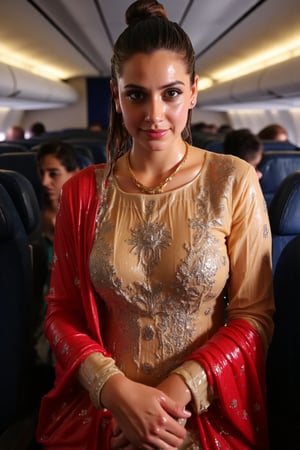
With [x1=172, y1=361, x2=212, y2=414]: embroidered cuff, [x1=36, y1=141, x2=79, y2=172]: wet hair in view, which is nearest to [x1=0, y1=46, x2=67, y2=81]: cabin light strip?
[x1=36, y1=141, x2=79, y2=172]: wet hair

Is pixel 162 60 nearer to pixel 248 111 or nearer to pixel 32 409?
pixel 32 409

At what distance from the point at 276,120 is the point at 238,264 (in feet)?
33.6

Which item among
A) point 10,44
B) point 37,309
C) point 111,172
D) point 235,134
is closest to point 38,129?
point 10,44

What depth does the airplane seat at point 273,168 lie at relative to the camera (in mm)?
3010

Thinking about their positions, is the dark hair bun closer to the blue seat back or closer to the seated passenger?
the blue seat back

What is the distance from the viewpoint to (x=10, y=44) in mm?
6625

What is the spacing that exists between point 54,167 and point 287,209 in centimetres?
155

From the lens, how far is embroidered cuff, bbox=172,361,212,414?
116 cm

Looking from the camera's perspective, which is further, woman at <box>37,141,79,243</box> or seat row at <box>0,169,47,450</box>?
woman at <box>37,141,79,243</box>

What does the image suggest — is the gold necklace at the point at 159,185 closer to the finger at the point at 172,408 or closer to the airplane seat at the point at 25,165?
the finger at the point at 172,408

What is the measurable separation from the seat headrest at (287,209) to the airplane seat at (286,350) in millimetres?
304

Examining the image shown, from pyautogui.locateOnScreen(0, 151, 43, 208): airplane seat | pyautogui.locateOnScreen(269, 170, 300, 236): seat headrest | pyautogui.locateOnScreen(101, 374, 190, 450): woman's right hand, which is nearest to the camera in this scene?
pyautogui.locateOnScreen(101, 374, 190, 450): woman's right hand

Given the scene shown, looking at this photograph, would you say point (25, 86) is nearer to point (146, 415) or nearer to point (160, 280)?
point (160, 280)

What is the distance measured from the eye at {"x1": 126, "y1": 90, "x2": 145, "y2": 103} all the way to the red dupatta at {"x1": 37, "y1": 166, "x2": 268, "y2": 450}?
0.89ft
